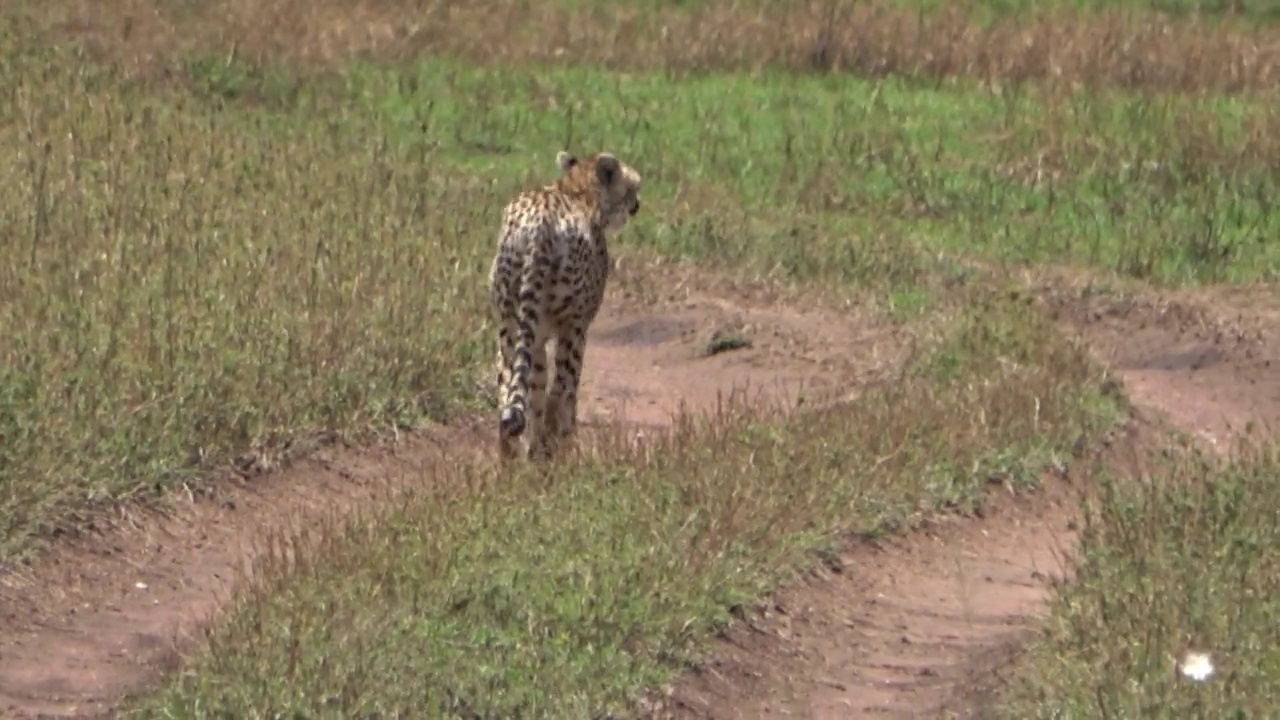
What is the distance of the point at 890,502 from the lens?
30.9ft

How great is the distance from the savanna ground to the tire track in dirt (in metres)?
0.02

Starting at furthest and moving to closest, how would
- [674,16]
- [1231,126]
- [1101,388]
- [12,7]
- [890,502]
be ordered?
[674,16] < [12,7] < [1231,126] < [1101,388] < [890,502]

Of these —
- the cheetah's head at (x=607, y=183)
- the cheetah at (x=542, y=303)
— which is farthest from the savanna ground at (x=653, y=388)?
the cheetah's head at (x=607, y=183)

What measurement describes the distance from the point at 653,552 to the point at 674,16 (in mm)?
14671

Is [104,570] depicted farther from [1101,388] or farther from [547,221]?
[1101,388]

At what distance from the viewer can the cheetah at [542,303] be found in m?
9.88

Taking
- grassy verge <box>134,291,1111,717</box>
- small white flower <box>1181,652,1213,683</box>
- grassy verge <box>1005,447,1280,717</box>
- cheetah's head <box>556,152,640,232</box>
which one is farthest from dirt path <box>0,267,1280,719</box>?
cheetah's head <box>556,152,640,232</box>

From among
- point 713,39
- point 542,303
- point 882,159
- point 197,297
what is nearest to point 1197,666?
point 542,303

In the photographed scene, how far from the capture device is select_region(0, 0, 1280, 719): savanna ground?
7.43 m

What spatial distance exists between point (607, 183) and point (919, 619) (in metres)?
3.12

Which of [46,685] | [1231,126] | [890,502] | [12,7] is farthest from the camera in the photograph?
[12,7]

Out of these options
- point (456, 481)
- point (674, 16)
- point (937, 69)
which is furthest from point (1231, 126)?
point (456, 481)

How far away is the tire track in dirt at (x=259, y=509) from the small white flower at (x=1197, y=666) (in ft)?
9.68

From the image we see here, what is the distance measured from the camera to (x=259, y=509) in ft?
30.9
